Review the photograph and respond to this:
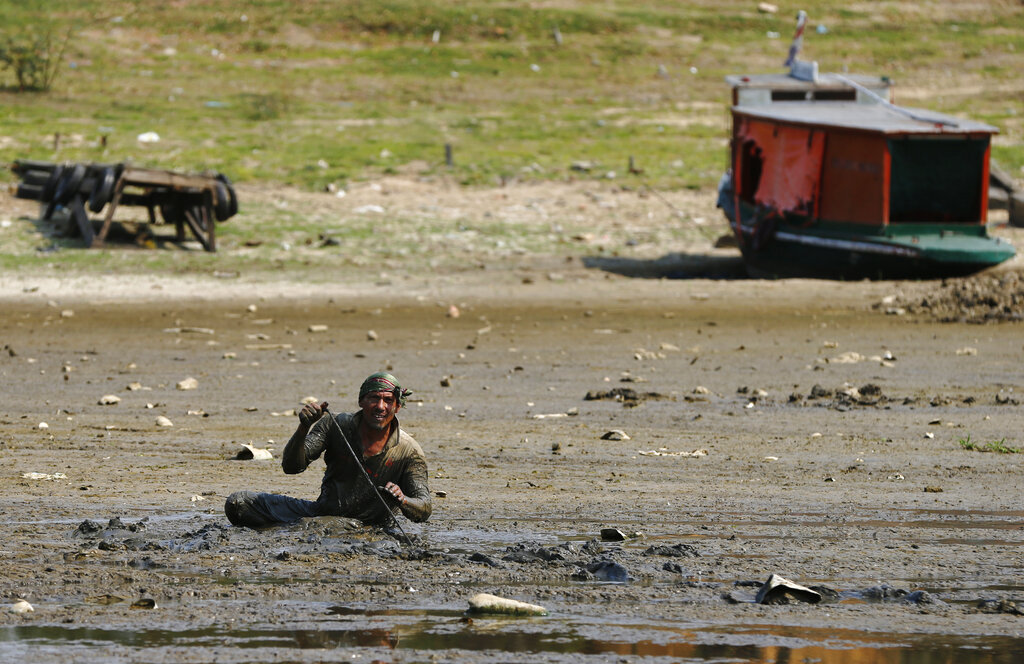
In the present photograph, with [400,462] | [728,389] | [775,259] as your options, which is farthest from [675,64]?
[400,462]

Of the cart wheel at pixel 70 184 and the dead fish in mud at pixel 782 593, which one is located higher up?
the dead fish in mud at pixel 782 593

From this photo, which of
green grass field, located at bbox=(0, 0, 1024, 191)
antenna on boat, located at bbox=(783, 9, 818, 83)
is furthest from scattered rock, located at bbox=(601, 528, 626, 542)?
green grass field, located at bbox=(0, 0, 1024, 191)

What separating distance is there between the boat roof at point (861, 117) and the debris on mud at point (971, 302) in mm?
1816

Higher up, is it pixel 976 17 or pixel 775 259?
pixel 976 17

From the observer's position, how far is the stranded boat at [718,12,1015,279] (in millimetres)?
16562

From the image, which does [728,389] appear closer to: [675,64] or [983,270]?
[983,270]

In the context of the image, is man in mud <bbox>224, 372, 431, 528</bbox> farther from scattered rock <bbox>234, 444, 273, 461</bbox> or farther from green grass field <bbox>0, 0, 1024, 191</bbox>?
green grass field <bbox>0, 0, 1024, 191</bbox>

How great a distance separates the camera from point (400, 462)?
7.14 metres

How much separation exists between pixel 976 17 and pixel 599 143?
1733cm

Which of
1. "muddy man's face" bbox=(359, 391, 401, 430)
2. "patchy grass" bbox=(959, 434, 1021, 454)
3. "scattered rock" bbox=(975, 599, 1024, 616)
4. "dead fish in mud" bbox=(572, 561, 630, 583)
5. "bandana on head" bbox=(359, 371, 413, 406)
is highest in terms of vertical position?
"bandana on head" bbox=(359, 371, 413, 406)

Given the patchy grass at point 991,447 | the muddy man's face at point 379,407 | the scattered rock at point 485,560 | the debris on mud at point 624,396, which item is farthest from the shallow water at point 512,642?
the debris on mud at point 624,396

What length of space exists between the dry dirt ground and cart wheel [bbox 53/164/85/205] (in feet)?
5.65

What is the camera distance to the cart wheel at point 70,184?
17266 mm

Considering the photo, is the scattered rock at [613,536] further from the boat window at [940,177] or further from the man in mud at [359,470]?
the boat window at [940,177]
